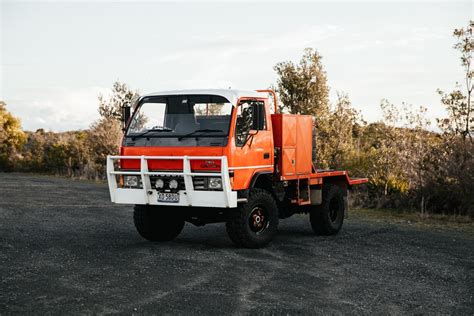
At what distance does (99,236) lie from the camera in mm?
11242

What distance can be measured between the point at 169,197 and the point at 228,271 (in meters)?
1.97

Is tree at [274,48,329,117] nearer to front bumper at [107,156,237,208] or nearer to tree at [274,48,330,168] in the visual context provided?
tree at [274,48,330,168]

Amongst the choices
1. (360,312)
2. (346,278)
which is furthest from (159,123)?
(360,312)

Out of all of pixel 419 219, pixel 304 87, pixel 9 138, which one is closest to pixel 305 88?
pixel 304 87

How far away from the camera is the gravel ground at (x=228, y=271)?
6527mm

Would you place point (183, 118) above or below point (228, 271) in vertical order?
above

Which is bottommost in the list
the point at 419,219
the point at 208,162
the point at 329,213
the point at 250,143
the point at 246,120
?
the point at 419,219

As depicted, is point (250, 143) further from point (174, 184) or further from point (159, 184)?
point (159, 184)

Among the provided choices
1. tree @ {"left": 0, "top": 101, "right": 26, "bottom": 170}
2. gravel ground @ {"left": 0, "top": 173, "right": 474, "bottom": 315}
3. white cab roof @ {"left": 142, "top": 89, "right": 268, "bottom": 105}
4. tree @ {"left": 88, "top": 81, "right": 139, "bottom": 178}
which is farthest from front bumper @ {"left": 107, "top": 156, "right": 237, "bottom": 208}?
tree @ {"left": 0, "top": 101, "right": 26, "bottom": 170}

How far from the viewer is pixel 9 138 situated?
43031mm

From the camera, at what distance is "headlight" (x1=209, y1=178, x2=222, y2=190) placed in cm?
919

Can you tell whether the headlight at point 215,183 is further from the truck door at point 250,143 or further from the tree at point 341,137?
the tree at point 341,137

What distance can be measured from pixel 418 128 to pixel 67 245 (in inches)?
492

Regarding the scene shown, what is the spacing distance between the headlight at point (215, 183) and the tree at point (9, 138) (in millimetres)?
33335
